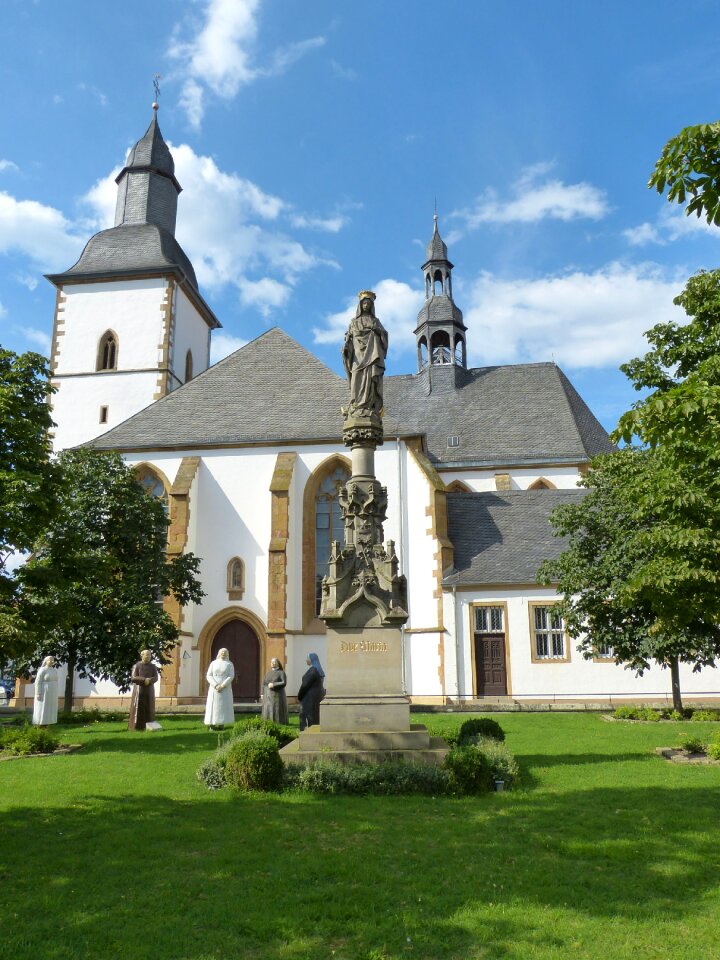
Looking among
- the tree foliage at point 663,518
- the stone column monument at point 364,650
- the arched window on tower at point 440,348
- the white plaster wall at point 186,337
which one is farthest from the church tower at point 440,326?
the stone column monument at point 364,650

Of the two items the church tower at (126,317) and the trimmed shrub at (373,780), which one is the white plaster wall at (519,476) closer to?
the church tower at (126,317)

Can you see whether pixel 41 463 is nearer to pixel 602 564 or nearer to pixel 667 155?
pixel 667 155

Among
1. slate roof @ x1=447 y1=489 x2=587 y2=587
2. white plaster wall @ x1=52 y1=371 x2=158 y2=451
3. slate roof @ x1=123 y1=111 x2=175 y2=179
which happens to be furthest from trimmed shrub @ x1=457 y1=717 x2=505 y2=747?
slate roof @ x1=123 y1=111 x2=175 y2=179

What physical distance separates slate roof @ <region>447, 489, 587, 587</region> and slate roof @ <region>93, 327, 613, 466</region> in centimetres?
396

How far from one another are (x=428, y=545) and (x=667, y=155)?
21655 millimetres

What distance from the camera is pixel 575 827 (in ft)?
25.2

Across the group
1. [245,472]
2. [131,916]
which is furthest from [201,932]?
[245,472]

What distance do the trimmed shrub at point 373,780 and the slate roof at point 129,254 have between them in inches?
1160

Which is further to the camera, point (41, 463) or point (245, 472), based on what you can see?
point (245, 472)

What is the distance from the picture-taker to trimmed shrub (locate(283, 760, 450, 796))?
9617mm

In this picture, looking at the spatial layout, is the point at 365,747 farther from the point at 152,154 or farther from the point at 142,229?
the point at 152,154

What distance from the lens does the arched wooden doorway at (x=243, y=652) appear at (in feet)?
90.1

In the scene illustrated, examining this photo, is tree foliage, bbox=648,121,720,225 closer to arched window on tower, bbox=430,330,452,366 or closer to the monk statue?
the monk statue

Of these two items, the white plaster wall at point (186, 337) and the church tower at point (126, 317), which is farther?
the white plaster wall at point (186, 337)
